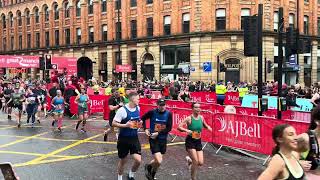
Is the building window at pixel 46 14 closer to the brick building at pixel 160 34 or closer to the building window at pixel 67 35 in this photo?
the brick building at pixel 160 34

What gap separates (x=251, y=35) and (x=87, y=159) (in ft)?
16.2

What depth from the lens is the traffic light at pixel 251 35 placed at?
33.7 ft

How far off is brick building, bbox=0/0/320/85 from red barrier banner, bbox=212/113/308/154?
92.7 ft

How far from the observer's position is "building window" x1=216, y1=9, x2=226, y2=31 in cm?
4081

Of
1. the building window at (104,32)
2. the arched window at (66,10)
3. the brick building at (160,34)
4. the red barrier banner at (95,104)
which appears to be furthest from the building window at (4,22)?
the red barrier banner at (95,104)

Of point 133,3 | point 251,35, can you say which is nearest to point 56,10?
point 133,3

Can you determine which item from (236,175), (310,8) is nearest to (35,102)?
(236,175)

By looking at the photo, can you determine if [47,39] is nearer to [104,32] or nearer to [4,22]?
[104,32]

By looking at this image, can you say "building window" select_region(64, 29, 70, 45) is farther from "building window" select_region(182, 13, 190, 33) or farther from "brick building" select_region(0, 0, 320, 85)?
"building window" select_region(182, 13, 190, 33)

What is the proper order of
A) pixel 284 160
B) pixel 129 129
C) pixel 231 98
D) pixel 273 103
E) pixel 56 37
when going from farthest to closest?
1. pixel 56 37
2. pixel 231 98
3. pixel 273 103
4. pixel 129 129
5. pixel 284 160

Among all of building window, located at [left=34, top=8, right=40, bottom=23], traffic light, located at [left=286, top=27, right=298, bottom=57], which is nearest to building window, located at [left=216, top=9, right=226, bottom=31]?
building window, located at [left=34, top=8, right=40, bottom=23]

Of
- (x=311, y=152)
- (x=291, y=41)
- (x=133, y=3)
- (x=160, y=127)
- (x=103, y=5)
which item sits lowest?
(x=160, y=127)

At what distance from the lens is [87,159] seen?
34.9 feet

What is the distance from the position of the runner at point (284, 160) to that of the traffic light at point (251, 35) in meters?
6.47
